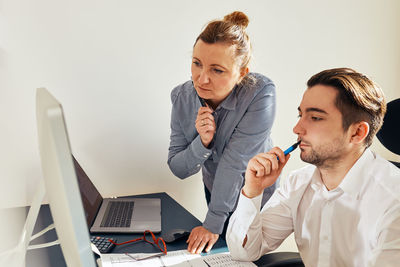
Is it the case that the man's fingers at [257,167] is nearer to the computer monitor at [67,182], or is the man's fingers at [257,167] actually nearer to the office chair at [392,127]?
the office chair at [392,127]

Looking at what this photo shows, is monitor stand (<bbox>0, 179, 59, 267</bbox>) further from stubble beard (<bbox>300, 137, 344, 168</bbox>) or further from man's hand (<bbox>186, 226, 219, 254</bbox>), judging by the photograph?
stubble beard (<bbox>300, 137, 344, 168</bbox>)

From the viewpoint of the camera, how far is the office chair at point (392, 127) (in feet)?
4.17

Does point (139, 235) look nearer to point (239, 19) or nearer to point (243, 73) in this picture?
point (243, 73)

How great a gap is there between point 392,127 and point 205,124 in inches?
26.2

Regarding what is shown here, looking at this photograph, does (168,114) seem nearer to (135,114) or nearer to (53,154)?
(135,114)

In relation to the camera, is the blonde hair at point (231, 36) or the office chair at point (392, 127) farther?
the blonde hair at point (231, 36)

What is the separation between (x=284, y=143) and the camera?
234 cm

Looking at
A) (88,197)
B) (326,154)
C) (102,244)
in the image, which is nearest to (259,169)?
(326,154)

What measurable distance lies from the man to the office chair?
92mm

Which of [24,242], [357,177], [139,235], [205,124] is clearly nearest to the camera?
[24,242]

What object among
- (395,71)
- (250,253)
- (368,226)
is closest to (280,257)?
(250,253)

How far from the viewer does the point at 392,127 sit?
128 cm

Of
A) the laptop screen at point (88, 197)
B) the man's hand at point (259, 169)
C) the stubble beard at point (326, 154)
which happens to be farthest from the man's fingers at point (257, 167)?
the laptop screen at point (88, 197)

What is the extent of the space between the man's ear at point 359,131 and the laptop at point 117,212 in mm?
762
